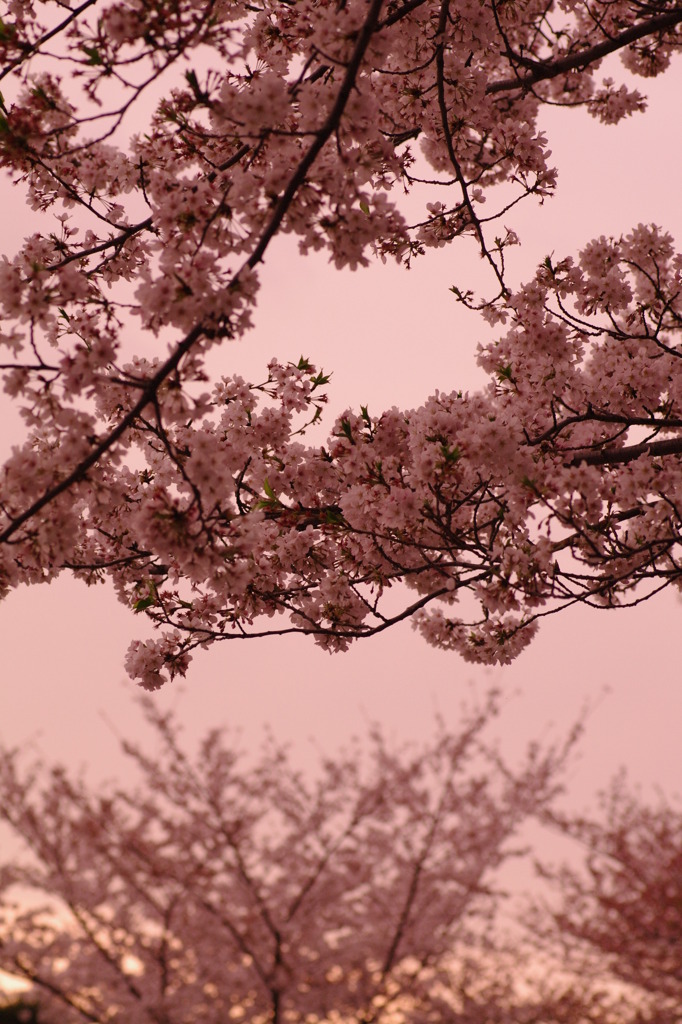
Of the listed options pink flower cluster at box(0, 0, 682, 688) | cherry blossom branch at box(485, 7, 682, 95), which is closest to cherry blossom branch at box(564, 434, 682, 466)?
pink flower cluster at box(0, 0, 682, 688)

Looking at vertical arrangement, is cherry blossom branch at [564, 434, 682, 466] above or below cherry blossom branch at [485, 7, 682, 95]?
below

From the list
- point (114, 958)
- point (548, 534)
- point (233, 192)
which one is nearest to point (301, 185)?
point (233, 192)

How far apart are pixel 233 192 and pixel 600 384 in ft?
→ 10.5

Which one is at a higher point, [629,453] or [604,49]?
[604,49]

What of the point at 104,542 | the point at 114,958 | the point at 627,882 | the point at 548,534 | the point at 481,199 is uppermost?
the point at 627,882

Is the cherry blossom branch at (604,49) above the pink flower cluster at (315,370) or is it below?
above

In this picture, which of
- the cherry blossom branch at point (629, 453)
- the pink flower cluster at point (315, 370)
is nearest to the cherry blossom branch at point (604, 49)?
the pink flower cluster at point (315, 370)

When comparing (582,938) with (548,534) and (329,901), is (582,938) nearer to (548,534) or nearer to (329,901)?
(329,901)

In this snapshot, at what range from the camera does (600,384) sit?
5.78m

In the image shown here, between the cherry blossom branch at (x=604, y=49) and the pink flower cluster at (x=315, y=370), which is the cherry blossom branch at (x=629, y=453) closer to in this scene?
the pink flower cluster at (x=315, y=370)

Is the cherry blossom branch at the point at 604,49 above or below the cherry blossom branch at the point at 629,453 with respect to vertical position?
above

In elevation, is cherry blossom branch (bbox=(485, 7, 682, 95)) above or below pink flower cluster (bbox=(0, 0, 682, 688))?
above

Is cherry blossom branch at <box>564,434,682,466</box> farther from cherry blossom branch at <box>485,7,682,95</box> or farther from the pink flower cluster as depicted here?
cherry blossom branch at <box>485,7,682,95</box>

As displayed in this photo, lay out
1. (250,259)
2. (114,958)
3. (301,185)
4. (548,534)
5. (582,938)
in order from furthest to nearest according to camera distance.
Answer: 1. (582,938)
2. (114,958)
3. (548,534)
4. (301,185)
5. (250,259)
